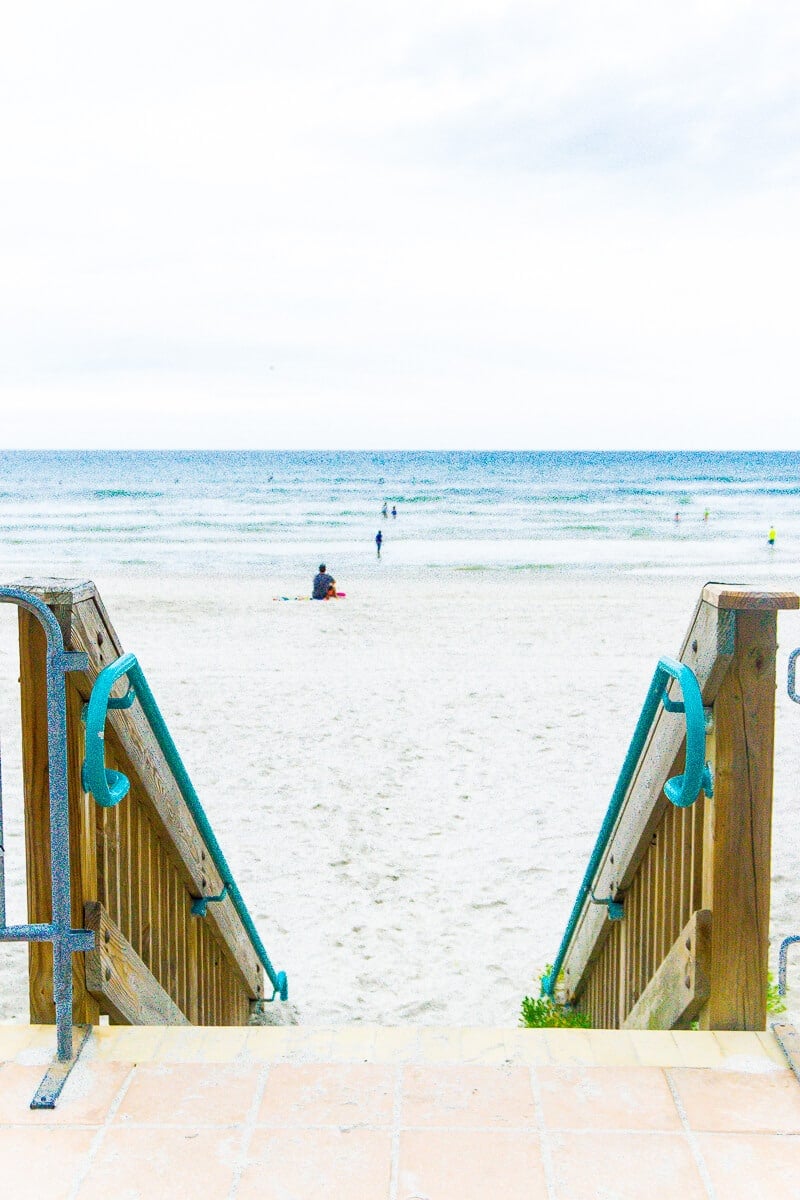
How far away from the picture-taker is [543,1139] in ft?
6.81

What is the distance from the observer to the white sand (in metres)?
5.79

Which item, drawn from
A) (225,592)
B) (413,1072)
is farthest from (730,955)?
(225,592)

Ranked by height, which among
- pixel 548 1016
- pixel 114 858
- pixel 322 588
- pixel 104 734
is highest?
pixel 104 734

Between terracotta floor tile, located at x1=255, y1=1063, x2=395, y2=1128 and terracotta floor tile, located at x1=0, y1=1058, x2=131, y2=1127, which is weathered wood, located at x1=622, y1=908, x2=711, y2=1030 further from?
terracotta floor tile, located at x1=0, y1=1058, x2=131, y2=1127

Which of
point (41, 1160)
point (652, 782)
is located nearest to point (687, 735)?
point (652, 782)

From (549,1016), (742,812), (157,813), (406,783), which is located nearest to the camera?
(742,812)

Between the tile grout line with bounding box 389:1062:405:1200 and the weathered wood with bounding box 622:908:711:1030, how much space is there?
2.39ft

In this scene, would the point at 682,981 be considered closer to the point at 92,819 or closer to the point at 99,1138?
the point at 99,1138

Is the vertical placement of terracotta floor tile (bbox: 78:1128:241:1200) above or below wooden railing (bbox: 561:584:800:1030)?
below

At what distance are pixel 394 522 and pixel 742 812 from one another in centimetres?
4023

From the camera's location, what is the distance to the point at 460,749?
955 centimetres

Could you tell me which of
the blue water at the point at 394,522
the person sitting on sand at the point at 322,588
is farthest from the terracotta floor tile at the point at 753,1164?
the blue water at the point at 394,522

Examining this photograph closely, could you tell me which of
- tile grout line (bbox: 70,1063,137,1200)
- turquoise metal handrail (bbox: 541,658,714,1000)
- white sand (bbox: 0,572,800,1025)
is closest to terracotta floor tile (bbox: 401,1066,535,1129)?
tile grout line (bbox: 70,1063,137,1200)

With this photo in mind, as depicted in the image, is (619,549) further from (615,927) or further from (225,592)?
(615,927)
